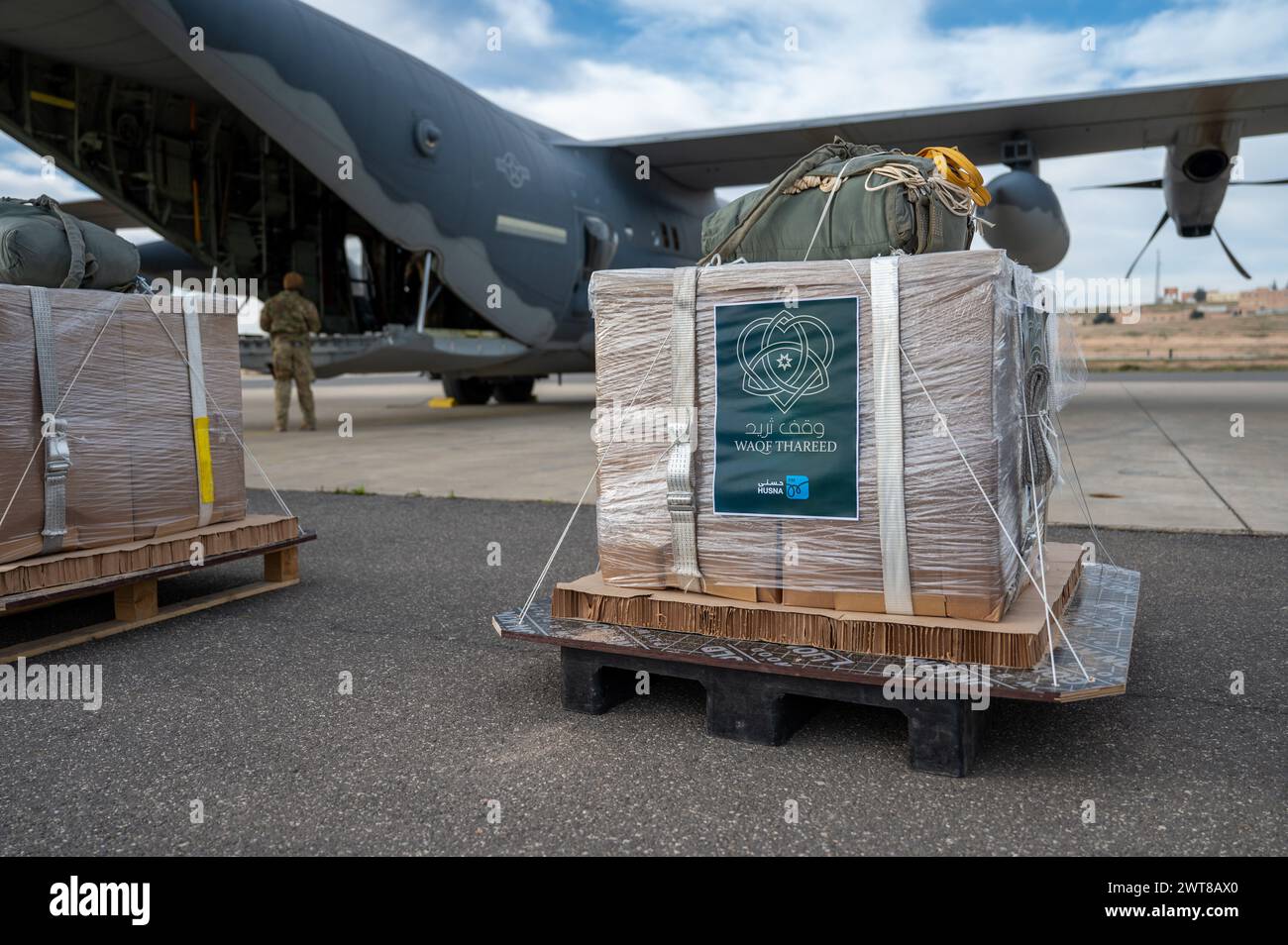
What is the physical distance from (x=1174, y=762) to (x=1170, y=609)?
1.77 m

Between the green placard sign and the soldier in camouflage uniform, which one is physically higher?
the soldier in camouflage uniform

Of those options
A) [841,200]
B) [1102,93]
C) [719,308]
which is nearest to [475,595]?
[719,308]

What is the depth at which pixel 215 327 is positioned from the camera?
4.33 metres

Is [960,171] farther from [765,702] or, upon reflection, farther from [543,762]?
[543,762]

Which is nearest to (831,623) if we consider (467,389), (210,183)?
(210,183)

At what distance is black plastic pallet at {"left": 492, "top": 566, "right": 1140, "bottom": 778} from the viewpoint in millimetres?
2400

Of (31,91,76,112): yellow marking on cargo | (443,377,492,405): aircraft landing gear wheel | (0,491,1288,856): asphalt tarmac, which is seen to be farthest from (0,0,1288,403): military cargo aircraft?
(0,491,1288,856): asphalt tarmac

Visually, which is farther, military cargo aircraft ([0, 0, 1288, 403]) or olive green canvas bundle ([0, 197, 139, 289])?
military cargo aircraft ([0, 0, 1288, 403])

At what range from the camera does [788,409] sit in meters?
2.74

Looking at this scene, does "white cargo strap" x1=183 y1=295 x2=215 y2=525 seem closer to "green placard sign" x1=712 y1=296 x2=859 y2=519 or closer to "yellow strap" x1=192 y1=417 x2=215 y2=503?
"yellow strap" x1=192 y1=417 x2=215 y2=503

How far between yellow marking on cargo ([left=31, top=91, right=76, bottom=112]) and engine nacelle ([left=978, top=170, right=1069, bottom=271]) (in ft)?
36.3

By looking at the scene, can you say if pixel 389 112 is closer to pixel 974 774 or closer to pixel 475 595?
pixel 475 595

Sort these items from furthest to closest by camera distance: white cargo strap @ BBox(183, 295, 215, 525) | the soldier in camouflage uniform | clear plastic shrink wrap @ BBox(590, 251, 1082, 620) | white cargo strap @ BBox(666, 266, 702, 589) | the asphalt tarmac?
the soldier in camouflage uniform
white cargo strap @ BBox(183, 295, 215, 525)
white cargo strap @ BBox(666, 266, 702, 589)
clear plastic shrink wrap @ BBox(590, 251, 1082, 620)
the asphalt tarmac

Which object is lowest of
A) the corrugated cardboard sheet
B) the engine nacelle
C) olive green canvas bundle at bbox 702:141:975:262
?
the corrugated cardboard sheet
